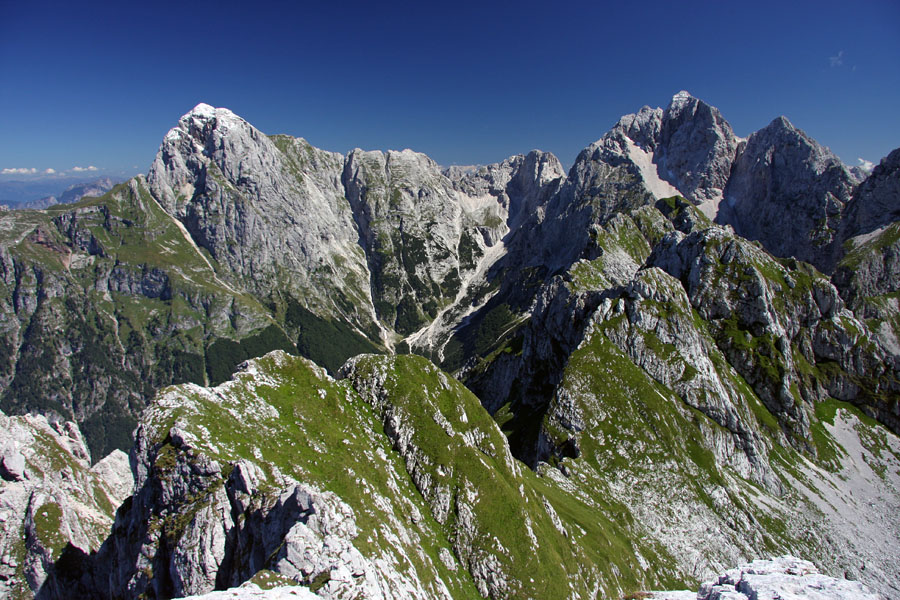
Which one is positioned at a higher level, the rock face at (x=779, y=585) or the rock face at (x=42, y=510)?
the rock face at (x=779, y=585)

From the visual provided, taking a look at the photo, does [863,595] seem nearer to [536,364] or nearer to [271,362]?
[271,362]

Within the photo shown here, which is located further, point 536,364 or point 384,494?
point 536,364

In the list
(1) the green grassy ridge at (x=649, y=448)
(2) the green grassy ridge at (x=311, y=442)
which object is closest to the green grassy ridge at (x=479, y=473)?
(2) the green grassy ridge at (x=311, y=442)

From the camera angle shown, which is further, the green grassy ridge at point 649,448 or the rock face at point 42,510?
the green grassy ridge at point 649,448

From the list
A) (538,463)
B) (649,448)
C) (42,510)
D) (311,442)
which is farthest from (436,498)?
(649,448)

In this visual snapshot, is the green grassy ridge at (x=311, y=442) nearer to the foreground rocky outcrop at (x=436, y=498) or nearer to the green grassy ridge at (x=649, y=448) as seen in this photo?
the foreground rocky outcrop at (x=436, y=498)

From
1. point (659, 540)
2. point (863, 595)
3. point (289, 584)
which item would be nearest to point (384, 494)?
point (289, 584)

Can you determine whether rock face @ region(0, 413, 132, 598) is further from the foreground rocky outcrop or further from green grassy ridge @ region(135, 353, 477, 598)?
green grassy ridge @ region(135, 353, 477, 598)
